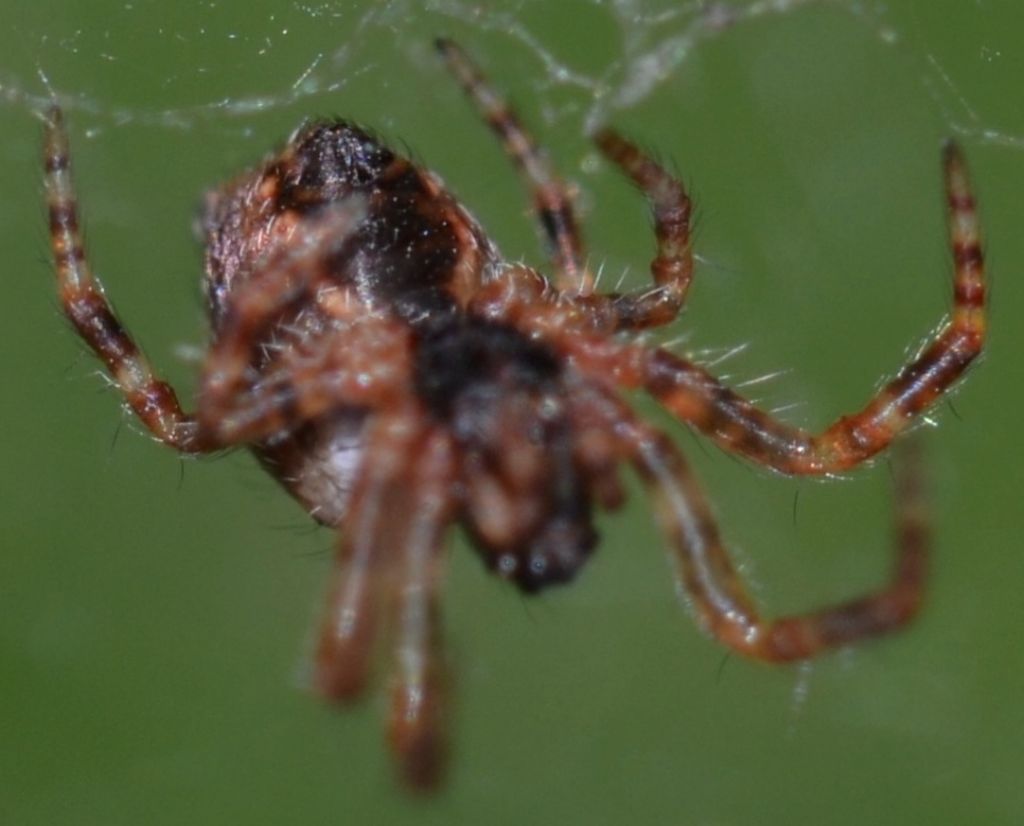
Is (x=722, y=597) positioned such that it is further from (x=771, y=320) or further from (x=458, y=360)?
(x=771, y=320)

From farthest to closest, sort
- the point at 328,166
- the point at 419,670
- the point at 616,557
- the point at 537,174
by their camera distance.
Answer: the point at 616,557
the point at 537,174
the point at 328,166
the point at 419,670

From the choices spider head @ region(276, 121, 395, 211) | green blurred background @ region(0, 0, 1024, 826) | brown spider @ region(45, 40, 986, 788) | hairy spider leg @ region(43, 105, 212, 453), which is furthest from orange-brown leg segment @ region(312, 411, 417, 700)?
green blurred background @ region(0, 0, 1024, 826)

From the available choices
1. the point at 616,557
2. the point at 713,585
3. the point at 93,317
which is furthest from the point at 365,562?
the point at 616,557

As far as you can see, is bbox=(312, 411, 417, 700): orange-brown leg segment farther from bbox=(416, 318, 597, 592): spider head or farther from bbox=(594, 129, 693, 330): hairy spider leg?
bbox=(594, 129, 693, 330): hairy spider leg

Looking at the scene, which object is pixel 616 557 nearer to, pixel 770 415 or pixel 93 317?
pixel 770 415

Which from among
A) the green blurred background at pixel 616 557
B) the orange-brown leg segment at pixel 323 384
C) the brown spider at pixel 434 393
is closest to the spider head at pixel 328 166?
the brown spider at pixel 434 393

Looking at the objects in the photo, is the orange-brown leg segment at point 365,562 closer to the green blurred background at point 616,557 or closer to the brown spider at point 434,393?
the brown spider at point 434,393
